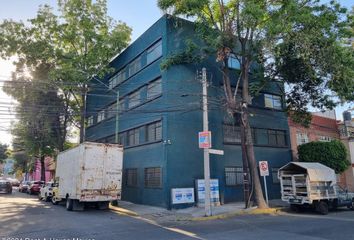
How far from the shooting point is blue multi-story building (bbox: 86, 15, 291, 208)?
761 inches

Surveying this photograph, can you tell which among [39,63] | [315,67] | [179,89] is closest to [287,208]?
[315,67]

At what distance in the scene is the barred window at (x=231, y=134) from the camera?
21830 mm

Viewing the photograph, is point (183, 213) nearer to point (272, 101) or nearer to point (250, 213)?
point (250, 213)

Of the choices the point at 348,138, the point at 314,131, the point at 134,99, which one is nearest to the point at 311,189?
the point at 134,99

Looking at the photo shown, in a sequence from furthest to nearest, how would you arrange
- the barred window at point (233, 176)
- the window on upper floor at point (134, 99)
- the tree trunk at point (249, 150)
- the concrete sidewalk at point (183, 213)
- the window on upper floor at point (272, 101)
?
the window on upper floor at point (272, 101) → the window on upper floor at point (134, 99) → the barred window at point (233, 176) → the tree trunk at point (249, 150) → the concrete sidewalk at point (183, 213)

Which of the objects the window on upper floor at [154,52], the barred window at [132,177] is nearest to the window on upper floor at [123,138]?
the barred window at [132,177]

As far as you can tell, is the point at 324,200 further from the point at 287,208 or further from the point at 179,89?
the point at 179,89

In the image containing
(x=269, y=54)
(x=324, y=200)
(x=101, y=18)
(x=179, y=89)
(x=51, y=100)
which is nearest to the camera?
(x=324, y=200)

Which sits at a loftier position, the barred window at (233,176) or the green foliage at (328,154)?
the green foliage at (328,154)

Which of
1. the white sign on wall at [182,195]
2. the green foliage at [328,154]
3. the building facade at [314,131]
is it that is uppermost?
the building facade at [314,131]

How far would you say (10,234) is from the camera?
10.4 metres

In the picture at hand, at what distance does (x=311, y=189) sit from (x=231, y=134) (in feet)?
22.9

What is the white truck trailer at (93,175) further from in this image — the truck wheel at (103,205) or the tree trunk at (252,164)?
the tree trunk at (252,164)

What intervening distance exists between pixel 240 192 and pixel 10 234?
587 inches
